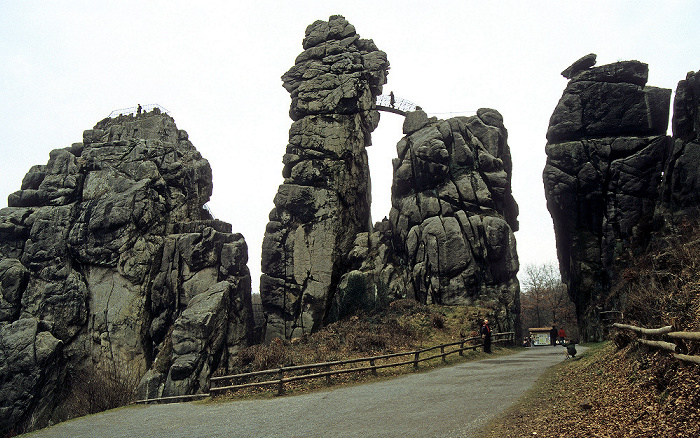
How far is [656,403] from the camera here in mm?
10492

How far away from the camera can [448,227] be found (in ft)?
128

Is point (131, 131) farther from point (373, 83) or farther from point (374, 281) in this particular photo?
point (374, 281)

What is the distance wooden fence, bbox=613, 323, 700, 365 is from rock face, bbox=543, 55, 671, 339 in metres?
27.0

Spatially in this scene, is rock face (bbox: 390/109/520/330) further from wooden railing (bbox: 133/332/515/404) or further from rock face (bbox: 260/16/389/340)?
wooden railing (bbox: 133/332/515/404)

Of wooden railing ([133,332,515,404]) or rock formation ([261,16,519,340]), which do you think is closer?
wooden railing ([133,332,515,404])

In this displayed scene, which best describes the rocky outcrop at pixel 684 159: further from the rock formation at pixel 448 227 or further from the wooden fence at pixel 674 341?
the wooden fence at pixel 674 341

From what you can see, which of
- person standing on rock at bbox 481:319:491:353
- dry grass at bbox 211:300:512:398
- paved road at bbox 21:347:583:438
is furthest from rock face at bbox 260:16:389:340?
paved road at bbox 21:347:583:438

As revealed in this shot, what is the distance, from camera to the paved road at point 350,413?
1338 cm

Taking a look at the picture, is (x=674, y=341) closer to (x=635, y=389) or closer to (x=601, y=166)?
(x=635, y=389)

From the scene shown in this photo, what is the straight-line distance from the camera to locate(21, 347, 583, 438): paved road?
13375mm

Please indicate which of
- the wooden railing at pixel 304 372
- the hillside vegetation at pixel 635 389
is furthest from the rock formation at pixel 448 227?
the hillside vegetation at pixel 635 389

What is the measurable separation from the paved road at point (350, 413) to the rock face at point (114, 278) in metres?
18.0

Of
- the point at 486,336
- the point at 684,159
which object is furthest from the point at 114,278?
the point at 684,159

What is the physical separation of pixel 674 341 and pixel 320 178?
115 feet
